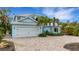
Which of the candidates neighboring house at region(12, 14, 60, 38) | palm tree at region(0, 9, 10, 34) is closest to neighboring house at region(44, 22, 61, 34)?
neighboring house at region(12, 14, 60, 38)

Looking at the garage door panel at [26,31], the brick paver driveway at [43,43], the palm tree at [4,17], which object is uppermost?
the palm tree at [4,17]

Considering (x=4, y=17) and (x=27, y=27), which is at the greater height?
(x=4, y=17)

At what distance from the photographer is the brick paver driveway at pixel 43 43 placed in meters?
2.01

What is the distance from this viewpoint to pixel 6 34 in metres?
1.98

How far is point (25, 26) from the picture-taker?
2012mm

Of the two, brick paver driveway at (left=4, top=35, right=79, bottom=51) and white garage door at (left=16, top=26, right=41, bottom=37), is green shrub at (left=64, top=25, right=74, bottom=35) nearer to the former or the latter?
brick paver driveway at (left=4, top=35, right=79, bottom=51)

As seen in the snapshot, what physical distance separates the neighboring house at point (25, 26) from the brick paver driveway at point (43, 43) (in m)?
0.05

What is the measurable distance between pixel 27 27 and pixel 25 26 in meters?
0.02

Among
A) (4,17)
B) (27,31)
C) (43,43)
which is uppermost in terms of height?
(4,17)

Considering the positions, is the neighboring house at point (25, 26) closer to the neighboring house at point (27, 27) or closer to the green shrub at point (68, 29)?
the neighboring house at point (27, 27)

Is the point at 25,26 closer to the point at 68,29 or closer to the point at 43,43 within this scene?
the point at 43,43

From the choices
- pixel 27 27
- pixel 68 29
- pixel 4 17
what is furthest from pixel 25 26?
pixel 68 29

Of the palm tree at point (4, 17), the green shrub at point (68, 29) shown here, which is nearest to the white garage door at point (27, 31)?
the palm tree at point (4, 17)
